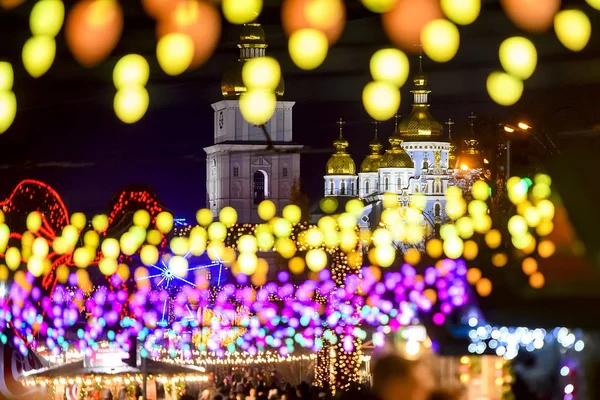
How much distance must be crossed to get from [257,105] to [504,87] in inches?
52.3

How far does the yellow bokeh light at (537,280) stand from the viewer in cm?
748

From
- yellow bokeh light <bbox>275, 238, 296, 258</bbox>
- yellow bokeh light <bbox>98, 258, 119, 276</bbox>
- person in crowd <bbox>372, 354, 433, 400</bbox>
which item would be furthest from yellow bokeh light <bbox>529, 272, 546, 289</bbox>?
yellow bokeh light <bbox>275, 238, 296, 258</bbox>

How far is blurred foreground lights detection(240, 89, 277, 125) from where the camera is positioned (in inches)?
338

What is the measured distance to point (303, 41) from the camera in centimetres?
787

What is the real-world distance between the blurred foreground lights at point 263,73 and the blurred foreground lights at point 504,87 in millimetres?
1160

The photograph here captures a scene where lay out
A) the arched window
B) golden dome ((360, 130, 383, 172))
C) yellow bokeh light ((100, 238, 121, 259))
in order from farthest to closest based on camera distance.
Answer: golden dome ((360, 130, 383, 172))
the arched window
yellow bokeh light ((100, 238, 121, 259))

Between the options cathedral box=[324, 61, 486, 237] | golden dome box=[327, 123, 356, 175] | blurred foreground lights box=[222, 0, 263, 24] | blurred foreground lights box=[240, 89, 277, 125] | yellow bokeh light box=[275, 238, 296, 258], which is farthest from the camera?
golden dome box=[327, 123, 356, 175]

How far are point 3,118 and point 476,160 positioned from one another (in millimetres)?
41171

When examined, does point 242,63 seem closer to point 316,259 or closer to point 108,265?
point 316,259

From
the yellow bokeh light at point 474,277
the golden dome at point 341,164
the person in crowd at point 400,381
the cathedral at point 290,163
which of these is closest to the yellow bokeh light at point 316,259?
the yellow bokeh light at point 474,277

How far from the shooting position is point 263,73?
28.5ft

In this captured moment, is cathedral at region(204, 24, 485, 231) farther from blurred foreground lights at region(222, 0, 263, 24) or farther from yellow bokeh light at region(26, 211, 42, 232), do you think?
blurred foreground lights at region(222, 0, 263, 24)

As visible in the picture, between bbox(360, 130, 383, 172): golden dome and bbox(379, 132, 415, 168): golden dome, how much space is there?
17.4 ft

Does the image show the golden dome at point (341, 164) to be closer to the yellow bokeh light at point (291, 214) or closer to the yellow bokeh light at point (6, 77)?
the yellow bokeh light at point (291, 214)
